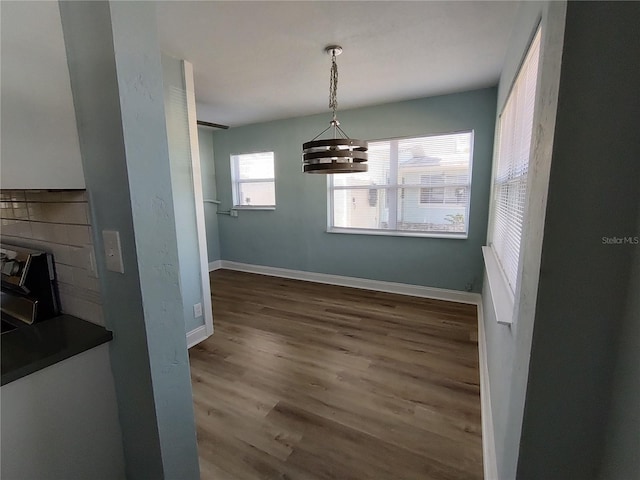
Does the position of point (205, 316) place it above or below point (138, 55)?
below

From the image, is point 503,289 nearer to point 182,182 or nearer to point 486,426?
point 486,426

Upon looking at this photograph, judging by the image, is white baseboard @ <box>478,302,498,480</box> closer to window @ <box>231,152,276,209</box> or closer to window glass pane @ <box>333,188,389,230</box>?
window glass pane @ <box>333,188,389,230</box>

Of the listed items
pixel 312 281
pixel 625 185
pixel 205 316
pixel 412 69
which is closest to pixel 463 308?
pixel 312 281

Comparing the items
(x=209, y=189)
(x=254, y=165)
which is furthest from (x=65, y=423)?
(x=209, y=189)

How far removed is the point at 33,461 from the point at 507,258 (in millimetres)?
2347

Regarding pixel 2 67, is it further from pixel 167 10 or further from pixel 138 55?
pixel 167 10

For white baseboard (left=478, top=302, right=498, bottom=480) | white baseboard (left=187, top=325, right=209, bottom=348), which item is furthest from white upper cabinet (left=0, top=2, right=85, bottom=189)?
white baseboard (left=187, top=325, right=209, bottom=348)

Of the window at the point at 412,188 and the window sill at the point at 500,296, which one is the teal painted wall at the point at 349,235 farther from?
the window sill at the point at 500,296

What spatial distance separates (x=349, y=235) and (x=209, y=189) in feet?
8.84

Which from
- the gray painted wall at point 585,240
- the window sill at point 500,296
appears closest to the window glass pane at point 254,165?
the window sill at point 500,296

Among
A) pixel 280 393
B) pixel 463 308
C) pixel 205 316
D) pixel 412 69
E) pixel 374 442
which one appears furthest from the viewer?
pixel 463 308

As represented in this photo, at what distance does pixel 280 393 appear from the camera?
7.03 ft

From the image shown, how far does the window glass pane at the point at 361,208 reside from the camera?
13.4ft

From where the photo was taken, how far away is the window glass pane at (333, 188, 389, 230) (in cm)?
407
